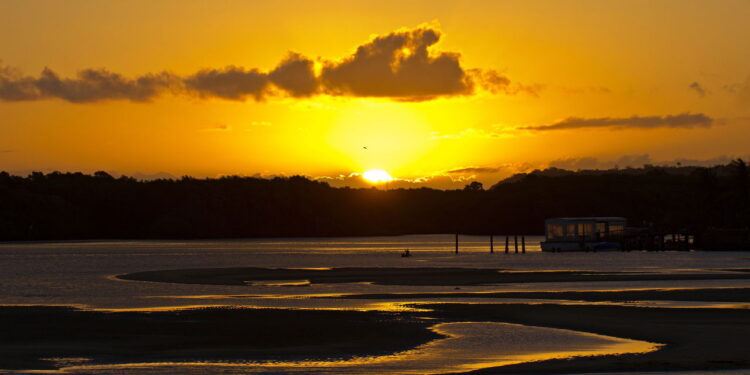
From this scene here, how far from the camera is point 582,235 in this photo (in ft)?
398

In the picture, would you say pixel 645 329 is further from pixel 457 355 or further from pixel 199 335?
pixel 199 335

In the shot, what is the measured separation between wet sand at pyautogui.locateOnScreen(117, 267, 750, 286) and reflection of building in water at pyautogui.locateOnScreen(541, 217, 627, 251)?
4478cm

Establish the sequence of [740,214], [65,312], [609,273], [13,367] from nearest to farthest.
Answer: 1. [13,367]
2. [65,312]
3. [609,273]
4. [740,214]

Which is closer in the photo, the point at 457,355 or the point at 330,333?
the point at 457,355

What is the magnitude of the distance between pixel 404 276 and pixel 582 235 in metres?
56.3

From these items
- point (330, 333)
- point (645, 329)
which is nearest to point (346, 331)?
point (330, 333)

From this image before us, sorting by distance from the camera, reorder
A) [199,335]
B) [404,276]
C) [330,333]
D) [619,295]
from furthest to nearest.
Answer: [404,276] → [619,295] → [330,333] → [199,335]

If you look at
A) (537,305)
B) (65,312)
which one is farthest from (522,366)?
(65,312)

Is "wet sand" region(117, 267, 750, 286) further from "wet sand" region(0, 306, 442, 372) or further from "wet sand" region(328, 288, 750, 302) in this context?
"wet sand" region(0, 306, 442, 372)

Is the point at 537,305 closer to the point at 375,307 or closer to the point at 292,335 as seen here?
the point at 375,307

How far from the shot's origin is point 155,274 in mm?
75000

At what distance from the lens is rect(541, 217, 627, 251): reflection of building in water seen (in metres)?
121

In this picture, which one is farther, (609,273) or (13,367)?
(609,273)

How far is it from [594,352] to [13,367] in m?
16.7
